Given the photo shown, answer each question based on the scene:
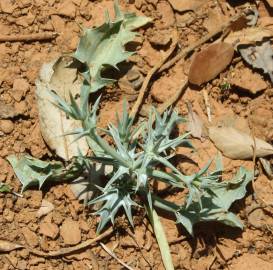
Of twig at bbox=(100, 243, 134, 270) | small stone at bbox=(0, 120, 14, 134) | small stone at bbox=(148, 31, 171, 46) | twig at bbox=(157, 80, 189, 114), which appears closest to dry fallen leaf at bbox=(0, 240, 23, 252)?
twig at bbox=(100, 243, 134, 270)

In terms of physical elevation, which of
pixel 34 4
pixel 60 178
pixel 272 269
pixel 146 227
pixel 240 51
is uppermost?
pixel 34 4

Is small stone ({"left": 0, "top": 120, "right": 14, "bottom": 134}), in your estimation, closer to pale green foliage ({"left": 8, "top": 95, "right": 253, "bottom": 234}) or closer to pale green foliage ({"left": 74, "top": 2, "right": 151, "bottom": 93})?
pale green foliage ({"left": 8, "top": 95, "right": 253, "bottom": 234})

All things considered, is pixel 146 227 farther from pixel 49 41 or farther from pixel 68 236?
pixel 49 41

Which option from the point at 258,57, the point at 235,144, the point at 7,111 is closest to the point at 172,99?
the point at 235,144

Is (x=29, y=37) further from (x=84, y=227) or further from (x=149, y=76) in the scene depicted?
(x=84, y=227)

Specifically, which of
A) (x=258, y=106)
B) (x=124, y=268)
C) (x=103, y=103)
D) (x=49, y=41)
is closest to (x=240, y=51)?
(x=258, y=106)

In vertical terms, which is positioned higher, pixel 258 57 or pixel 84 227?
pixel 258 57

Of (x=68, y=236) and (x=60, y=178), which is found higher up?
(x=60, y=178)
